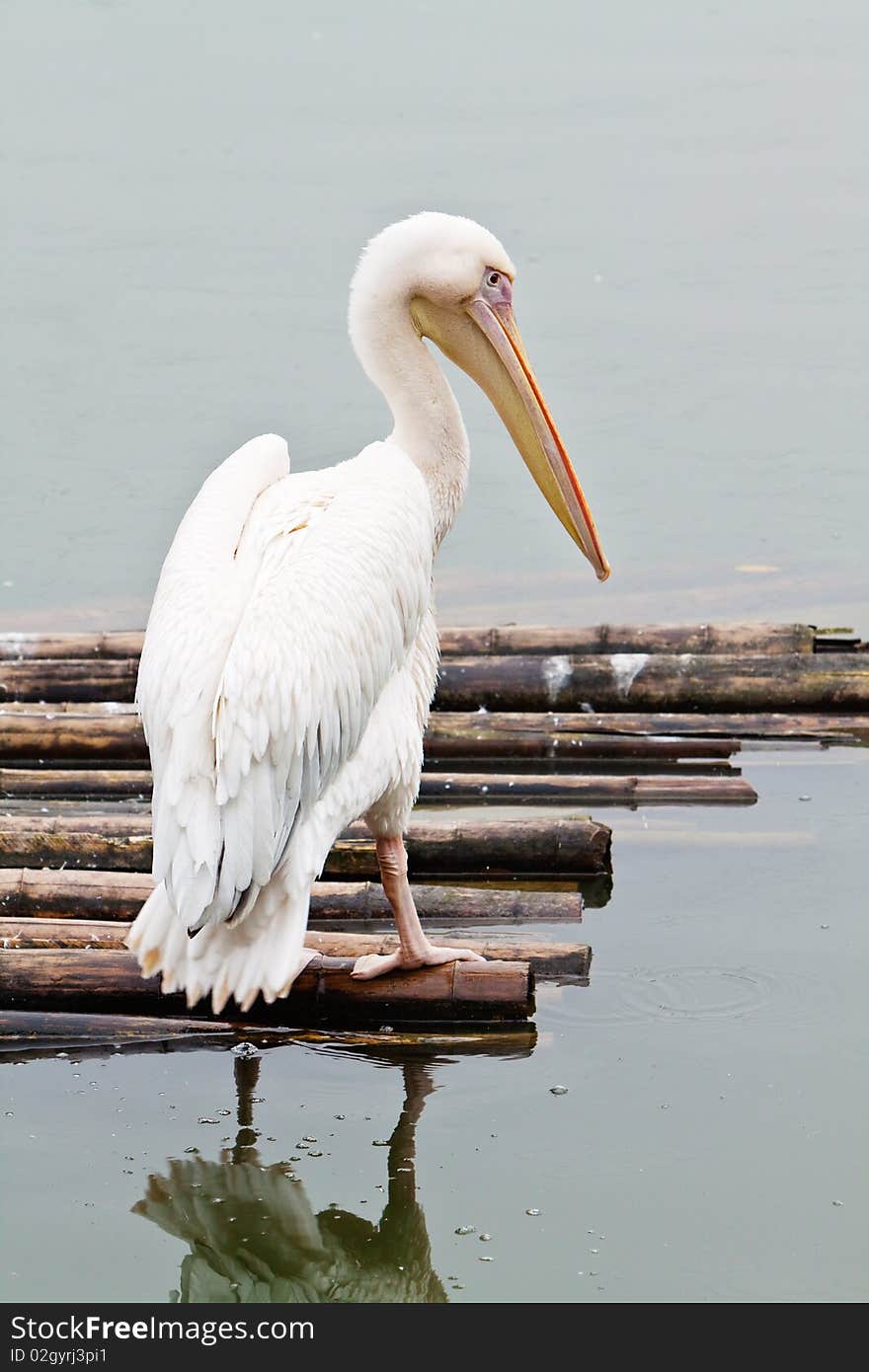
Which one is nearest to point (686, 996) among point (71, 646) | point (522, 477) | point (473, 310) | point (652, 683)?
point (473, 310)

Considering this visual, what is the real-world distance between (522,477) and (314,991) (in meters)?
6.45

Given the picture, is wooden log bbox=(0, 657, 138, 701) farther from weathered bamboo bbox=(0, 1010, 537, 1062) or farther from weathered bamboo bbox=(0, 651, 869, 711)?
weathered bamboo bbox=(0, 1010, 537, 1062)

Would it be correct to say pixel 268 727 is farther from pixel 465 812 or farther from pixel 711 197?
pixel 711 197

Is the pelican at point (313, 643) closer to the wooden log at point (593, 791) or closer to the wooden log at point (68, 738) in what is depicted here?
the wooden log at point (593, 791)

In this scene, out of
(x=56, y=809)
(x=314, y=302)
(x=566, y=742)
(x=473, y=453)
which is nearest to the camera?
(x=56, y=809)

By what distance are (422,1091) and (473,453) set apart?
21.0ft

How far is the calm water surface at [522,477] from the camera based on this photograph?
3211mm

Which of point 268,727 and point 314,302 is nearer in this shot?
point 268,727

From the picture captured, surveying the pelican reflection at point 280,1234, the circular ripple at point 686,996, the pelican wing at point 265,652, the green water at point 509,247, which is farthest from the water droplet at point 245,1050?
the green water at point 509,247

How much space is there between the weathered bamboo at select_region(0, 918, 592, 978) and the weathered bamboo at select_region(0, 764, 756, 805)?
1.18m

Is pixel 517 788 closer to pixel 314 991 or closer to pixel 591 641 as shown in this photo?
pixel 591 641

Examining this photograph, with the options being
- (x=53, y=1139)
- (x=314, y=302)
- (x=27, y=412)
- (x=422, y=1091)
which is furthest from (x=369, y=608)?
(x=314, y=302)

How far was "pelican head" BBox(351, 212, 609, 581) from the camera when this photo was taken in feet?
13.3

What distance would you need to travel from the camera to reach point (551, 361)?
11336mm
